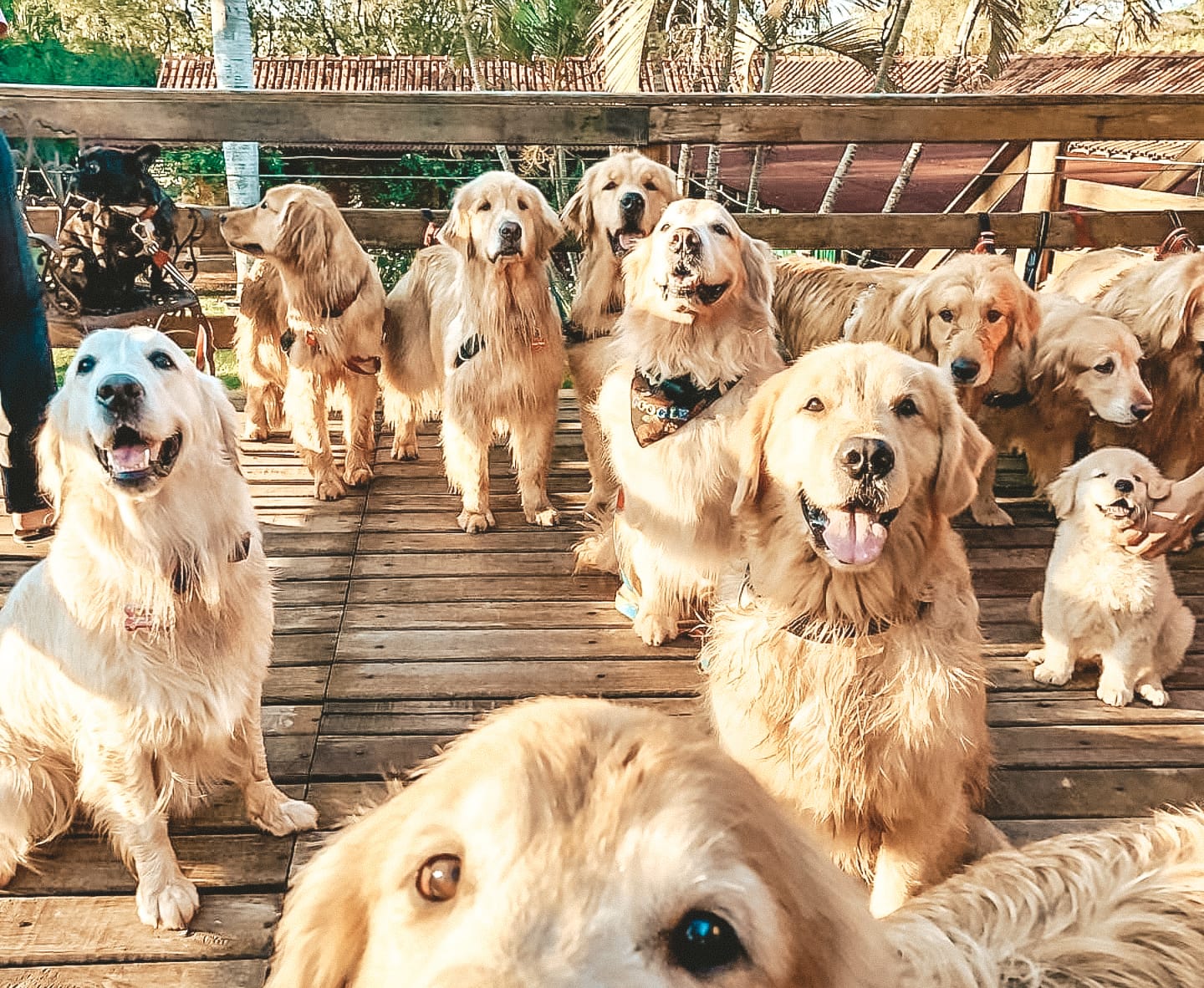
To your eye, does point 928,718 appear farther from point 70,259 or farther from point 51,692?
point 70,259

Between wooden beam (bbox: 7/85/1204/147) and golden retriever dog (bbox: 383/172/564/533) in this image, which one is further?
wooden beam (bbox: 7/85/1204/147)

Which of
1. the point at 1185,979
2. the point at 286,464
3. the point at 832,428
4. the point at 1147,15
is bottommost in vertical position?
the point at 286,464

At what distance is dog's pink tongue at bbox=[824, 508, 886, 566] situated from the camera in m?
2.10

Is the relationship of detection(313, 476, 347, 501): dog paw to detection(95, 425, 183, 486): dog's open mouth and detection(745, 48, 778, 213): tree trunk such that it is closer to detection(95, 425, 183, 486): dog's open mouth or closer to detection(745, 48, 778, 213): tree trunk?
detection(95, 425, 183, 486): dog's open mouth

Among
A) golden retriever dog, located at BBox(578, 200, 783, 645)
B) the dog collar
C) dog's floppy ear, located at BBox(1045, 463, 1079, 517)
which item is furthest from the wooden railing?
the dog collar

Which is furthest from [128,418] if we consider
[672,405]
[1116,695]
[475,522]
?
[1116,695]

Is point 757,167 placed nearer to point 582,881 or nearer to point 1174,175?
point 1174,175

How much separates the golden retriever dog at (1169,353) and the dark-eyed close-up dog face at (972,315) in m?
0.50

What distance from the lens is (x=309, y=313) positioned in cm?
426

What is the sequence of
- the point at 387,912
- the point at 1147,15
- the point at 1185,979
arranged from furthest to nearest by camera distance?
the point at 1147,15 < the point at 1185,979 < the point at 387,912

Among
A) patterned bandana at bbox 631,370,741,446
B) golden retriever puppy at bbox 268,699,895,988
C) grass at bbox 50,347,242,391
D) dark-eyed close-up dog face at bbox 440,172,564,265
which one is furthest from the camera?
grass at bbox 50,347,242,391

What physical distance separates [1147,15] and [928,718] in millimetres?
15674

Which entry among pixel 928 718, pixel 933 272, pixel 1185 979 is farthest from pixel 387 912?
pixel 933 272

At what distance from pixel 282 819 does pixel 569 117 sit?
10.9 ft
